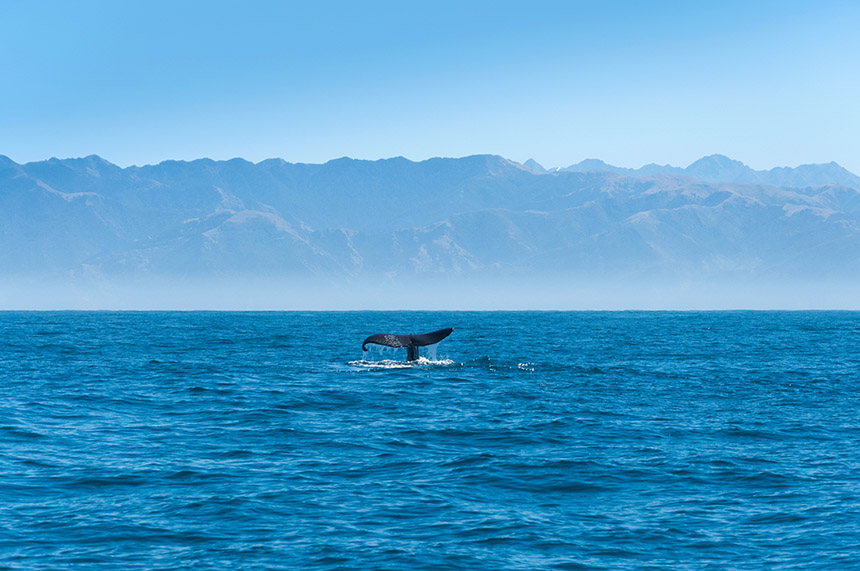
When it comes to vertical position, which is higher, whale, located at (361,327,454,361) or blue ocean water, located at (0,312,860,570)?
whale, located at (361,327,454,361)

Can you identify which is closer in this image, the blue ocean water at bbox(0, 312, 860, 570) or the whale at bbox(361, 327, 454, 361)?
the blue ocean water at bbox(0, 312, 860, 570)

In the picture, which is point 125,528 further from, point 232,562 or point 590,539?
point 590,539

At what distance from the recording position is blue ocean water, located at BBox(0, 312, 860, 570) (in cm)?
1681

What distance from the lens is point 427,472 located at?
2277 cm

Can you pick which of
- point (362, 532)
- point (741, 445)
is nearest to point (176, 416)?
point (362, 532)

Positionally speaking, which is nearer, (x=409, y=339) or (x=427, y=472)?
(x=427, y=472)

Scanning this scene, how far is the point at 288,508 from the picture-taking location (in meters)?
19.2

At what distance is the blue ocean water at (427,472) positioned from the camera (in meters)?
16.8

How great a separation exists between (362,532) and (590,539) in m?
4.27

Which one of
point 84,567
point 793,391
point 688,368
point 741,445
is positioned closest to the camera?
point 84,567

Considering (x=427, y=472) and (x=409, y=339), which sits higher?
(x=409, y=339)

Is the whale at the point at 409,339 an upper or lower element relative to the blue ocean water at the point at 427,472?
upper

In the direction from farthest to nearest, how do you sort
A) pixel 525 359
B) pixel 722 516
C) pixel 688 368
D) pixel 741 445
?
pixel 525 359, pixel 688 368, pixel 741 445, pixel 722 516

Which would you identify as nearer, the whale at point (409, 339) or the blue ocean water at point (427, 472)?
the blue ocean water at point (427, 472)
